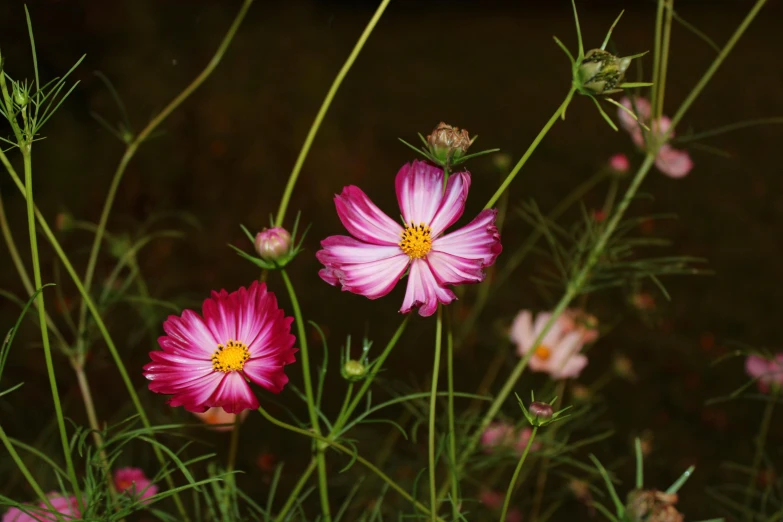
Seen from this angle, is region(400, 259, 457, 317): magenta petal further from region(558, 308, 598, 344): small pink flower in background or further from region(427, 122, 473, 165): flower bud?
region(558, 308, 598, 344): small pink flower in background

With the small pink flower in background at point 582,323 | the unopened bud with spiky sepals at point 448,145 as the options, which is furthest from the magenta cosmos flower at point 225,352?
the small pink flower in background at point 582,323

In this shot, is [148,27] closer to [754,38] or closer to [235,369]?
[235,369]

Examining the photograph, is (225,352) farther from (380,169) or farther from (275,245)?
(380,169)

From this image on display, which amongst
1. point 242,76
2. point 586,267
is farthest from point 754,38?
point 586,267

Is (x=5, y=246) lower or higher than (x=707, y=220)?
lower

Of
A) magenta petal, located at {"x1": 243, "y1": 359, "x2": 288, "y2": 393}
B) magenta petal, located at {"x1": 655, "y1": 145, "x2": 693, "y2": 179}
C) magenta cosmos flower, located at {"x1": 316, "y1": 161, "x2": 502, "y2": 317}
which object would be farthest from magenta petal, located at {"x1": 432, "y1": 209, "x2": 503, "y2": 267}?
magenta petal, located at {"x1": 655, "y1": 145, "x2": 693, "y2": 179}

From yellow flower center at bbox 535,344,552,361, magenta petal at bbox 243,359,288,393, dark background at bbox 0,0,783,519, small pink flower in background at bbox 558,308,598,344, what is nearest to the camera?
magenta petal at bbox 243,359,288,393
